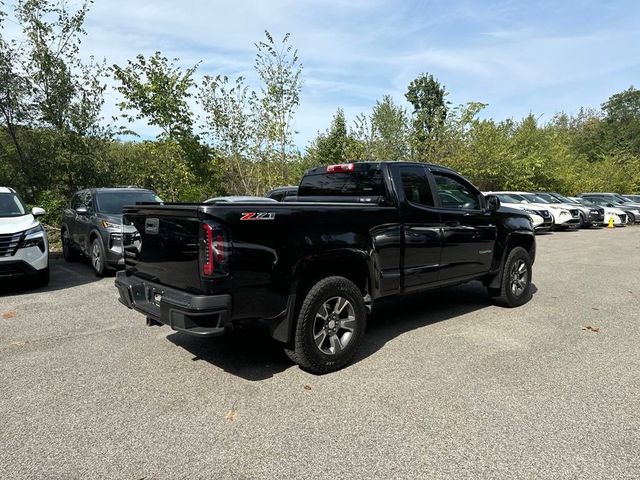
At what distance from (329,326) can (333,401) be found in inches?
30.3

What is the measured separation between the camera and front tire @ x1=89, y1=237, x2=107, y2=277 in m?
8.55

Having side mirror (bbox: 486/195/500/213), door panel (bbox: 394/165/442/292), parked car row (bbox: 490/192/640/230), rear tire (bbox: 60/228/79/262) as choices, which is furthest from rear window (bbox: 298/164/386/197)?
parked car row (bbox: 490/192/640/230)

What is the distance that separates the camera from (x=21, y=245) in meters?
7.25

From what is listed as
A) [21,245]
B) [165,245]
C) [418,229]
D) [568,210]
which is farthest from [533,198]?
[165,245]

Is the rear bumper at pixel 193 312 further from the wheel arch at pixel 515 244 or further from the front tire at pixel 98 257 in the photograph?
the front tire at pixel 98 257

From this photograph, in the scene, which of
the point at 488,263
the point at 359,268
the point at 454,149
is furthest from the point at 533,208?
the point at 359,268

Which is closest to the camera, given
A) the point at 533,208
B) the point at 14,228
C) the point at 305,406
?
the point at 305,406

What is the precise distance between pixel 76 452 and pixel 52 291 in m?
5.52

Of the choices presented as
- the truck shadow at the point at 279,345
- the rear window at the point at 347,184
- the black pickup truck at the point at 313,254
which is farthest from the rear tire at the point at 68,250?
the rear window at the point at 347,184

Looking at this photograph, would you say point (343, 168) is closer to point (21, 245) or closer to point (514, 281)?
point (514, 281)

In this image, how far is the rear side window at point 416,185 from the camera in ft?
16.7

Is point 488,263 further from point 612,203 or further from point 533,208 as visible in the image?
point 612,203

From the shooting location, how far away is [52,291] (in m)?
7.62

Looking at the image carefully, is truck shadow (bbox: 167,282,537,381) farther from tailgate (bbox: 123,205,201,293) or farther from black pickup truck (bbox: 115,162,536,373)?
tailgate (bbox: 123,205,201,293)
